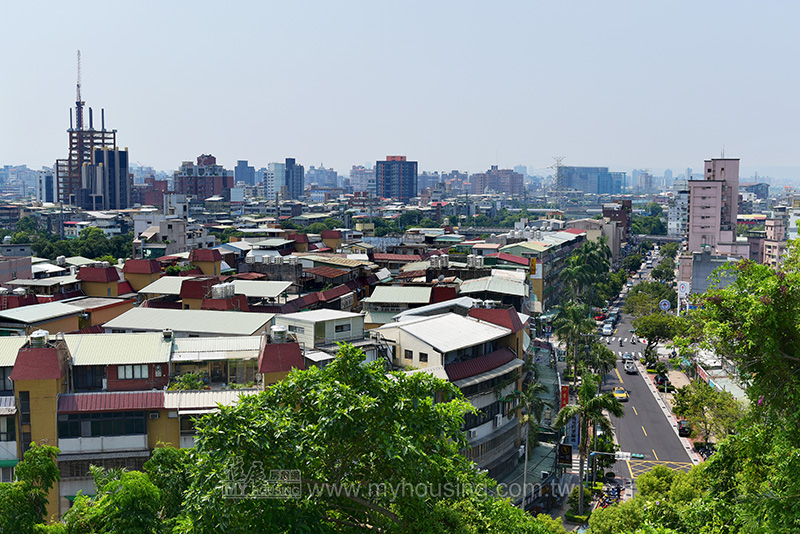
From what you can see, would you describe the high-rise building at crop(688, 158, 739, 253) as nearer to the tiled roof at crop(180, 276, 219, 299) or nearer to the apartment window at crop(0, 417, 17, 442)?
the tiled roof at crop(180, 276, 219, 299)

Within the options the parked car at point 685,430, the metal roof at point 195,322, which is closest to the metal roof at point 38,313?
the metal roof at point 195,322

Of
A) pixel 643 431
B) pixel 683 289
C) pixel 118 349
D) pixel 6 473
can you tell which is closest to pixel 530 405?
pixel 643 431

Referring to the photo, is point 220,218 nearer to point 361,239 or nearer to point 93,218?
point 93,218

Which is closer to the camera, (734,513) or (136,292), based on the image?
(734,513)

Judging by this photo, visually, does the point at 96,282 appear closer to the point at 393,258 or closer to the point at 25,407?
the point at 25,407

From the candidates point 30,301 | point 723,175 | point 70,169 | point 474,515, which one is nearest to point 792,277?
point 474,515
